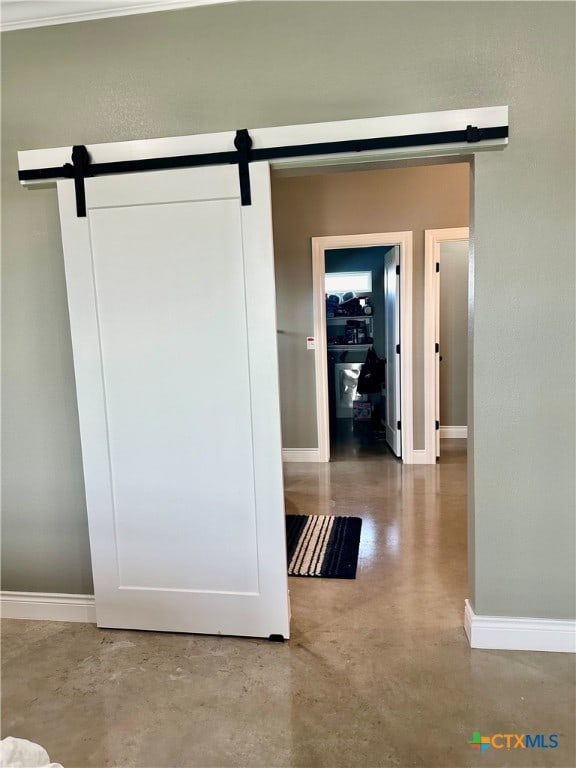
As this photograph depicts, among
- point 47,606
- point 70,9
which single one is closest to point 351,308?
point 70,9

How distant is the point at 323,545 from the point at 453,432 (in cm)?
293

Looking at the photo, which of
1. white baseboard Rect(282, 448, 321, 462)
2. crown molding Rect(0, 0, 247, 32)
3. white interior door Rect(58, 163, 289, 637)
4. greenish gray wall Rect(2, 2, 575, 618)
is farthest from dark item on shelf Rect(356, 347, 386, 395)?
crown molding Rect(0, 0, 247, 32)

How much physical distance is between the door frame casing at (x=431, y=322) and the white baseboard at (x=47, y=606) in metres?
3.17

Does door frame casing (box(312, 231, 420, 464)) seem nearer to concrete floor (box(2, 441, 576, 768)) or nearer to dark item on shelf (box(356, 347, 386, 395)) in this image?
dark item on shelf (box(356, 347, 386, 395))

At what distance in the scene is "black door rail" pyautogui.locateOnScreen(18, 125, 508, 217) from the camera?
1740mm

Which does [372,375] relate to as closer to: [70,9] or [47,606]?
[47,606]

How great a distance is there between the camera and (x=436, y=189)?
4207 millimetres

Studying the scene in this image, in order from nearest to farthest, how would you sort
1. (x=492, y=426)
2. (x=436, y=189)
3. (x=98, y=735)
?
1. (x=98, y=735)
2. (x=492, y=426)
3. (x=436, y=189)

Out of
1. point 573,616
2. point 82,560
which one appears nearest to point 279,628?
point 82,560

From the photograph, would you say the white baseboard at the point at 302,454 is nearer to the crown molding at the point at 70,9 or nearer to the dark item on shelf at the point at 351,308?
the dark item on shelf at the point at 351,308

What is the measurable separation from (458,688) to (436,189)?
3.81m

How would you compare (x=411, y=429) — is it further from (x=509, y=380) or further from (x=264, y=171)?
(x=264, y=171)

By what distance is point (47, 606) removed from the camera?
2303 mm

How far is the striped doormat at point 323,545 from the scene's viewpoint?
2.67 m
